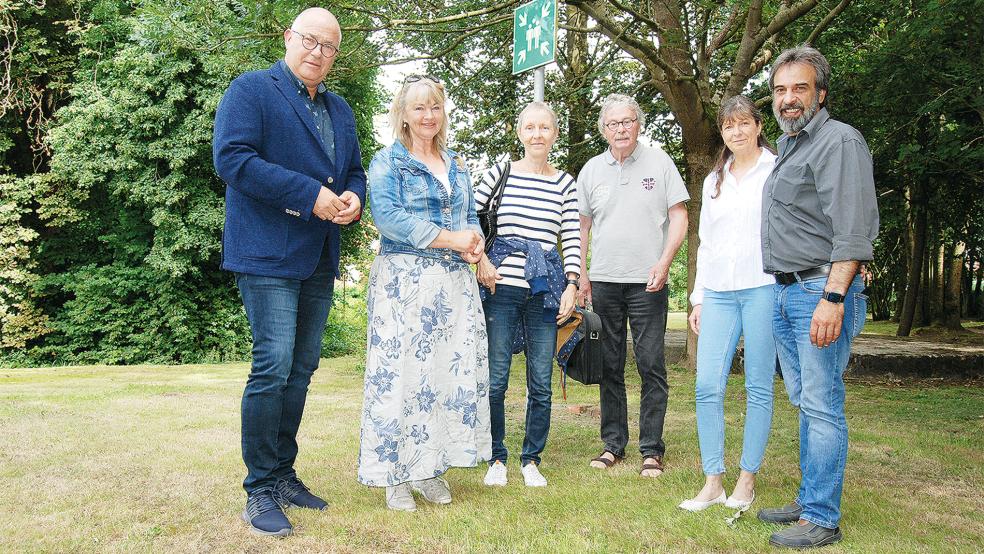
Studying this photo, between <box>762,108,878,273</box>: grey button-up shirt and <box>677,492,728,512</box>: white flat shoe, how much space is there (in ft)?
4.01

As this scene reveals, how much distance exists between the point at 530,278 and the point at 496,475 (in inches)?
44.9

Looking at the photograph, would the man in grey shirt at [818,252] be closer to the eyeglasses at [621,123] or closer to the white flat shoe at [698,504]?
the white flat shoe at [698,504]

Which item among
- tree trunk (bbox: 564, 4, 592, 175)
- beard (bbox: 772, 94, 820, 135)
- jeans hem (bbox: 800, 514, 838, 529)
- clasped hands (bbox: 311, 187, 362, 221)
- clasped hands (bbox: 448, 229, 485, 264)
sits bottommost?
jeans hem (bbox: 800, 514, 838, 529)

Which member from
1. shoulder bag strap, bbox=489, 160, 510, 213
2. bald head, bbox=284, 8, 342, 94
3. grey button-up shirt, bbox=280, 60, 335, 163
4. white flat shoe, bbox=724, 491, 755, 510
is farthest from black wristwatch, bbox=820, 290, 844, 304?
bald head, bbox=284, 8, 342, 94

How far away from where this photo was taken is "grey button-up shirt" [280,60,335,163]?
11.8 ft

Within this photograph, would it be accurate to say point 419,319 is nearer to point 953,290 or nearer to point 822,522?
point 822,522

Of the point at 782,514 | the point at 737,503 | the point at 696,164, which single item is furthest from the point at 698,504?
the point at 696,164

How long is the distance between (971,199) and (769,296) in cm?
1448

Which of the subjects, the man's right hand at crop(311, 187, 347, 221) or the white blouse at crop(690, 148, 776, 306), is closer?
the man's right hand at crop(311, 187, 347, 221)

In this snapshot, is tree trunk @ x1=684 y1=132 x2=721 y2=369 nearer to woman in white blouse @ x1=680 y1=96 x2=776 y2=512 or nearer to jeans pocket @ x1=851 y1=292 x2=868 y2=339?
woman in white blouse @ x1=680 y1=96 x2=776 y2=512

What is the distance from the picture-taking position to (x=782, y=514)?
3553mm

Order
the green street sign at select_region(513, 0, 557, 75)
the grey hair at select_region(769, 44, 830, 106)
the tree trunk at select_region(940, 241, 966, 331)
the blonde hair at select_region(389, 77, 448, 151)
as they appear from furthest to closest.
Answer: the tree trunk at select_region(940, 241, 966, 331), the green street sign at select_region(513, 0, 557, 75), the blonde hair at select_region(389, 77, 448, 151), the grey hair at select_region(769, 44, 830, 106)

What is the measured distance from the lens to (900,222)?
1529 centimetres

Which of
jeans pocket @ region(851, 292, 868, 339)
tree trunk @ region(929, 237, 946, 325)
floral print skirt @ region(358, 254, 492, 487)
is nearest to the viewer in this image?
jeans pocket @ region(851, 292, 868, 339)
